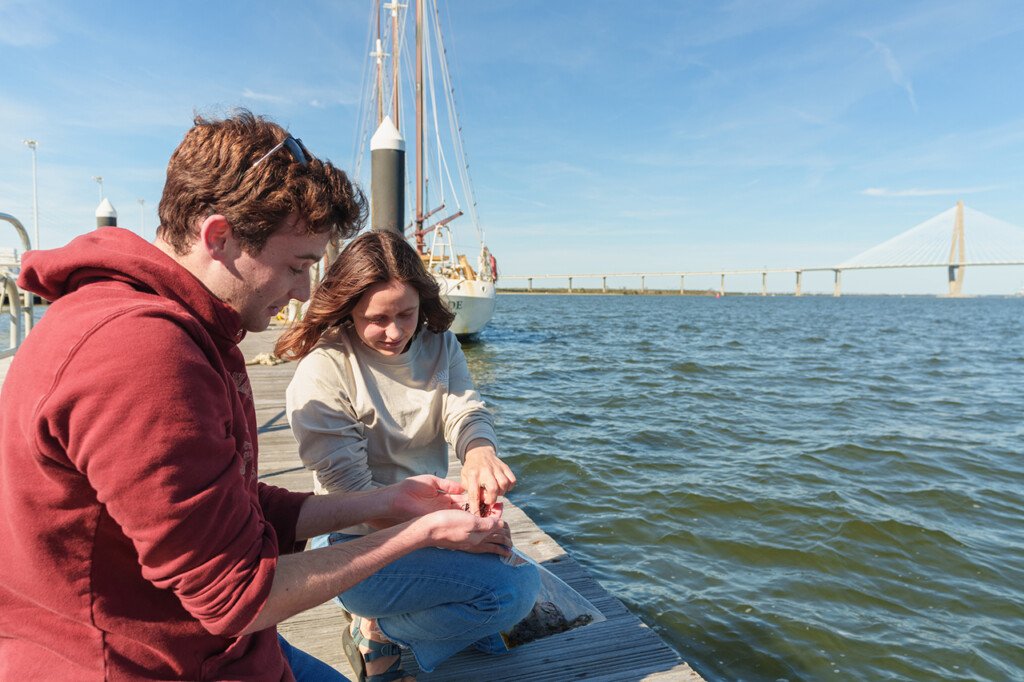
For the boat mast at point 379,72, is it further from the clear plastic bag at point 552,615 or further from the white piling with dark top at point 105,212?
the clear plastic bag at point 552,615

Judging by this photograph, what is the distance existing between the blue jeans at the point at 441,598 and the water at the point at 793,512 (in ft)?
6.19

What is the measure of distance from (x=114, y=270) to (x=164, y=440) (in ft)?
1.09

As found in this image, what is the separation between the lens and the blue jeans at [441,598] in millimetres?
1892

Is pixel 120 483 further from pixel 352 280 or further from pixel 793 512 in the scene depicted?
pixel 793 512

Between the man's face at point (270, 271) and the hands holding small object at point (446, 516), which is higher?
the man's face at point (270, 271)

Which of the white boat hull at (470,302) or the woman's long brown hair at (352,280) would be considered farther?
the white boat hull at (470,302)

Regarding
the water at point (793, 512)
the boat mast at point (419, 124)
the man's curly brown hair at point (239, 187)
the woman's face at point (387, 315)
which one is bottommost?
the water at point (793, 512)

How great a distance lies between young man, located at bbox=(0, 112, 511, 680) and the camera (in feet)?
2.97

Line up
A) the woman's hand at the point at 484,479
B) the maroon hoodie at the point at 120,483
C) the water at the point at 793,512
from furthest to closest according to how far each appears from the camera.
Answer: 1. the water at the point at 793,512
2. the woman's hand at the point at 484,479
3. the maroon hoodie at the point at 120,483

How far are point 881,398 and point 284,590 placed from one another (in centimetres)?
1247

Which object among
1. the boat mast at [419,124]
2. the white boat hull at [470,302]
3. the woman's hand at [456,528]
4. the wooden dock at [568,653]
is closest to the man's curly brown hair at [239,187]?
the woman's hand at [456,528]

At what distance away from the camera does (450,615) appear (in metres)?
1.96

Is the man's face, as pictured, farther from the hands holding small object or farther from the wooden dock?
the wooden dock

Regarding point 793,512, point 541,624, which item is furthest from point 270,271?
point 793,512
